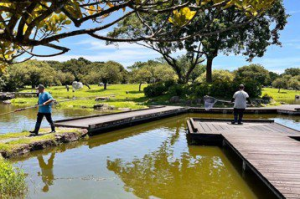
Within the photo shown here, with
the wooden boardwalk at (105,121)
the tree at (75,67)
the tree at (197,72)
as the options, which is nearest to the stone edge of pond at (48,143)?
the wooden boardwalk at (105,121)

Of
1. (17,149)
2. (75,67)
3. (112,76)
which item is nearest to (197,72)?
(112,76)

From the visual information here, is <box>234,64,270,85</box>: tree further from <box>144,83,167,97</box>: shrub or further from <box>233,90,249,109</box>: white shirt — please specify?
<box>233,90,249,109</box>: white shirt

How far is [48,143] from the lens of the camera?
10109mm

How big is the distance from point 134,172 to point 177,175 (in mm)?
1196

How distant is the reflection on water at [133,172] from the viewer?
628cm

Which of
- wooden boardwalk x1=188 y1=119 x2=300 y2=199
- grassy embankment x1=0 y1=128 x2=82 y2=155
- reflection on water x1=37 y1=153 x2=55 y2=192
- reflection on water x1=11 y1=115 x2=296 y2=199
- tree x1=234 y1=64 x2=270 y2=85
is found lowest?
reflection on water x1=37 y1=153 x2=55 y2=192

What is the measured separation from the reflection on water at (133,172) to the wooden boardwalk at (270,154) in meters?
0.61

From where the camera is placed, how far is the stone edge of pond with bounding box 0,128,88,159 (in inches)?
340

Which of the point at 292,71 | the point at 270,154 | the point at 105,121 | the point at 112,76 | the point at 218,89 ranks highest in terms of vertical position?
the point at 292,71

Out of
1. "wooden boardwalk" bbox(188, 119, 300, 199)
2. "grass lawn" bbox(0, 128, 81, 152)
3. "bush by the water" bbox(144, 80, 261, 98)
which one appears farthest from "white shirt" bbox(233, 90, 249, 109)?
"bush by the water" bbox(144, 80, 261, 98)

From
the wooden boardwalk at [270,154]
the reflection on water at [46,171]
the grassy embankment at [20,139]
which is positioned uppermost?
the wooden boardwalk at [270,154]

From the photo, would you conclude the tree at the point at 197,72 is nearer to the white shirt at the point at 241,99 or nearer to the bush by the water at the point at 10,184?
the white shirt at the point at 241,99

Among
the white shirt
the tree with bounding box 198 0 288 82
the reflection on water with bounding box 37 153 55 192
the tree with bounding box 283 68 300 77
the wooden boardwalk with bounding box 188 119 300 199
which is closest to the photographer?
the wooden boardwalk with bounding box 188 119 300 199

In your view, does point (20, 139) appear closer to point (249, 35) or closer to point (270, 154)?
point (270, 154)
